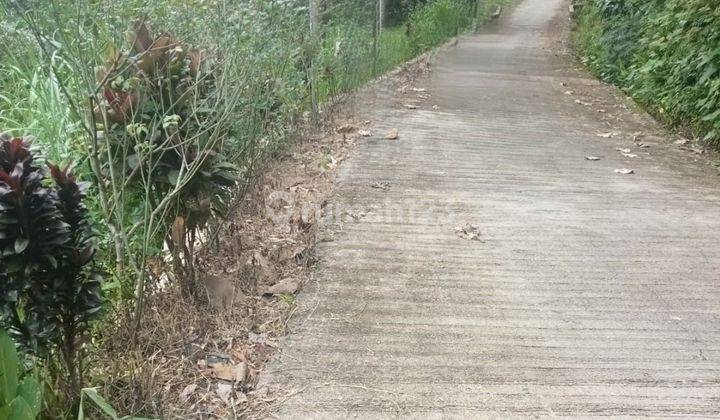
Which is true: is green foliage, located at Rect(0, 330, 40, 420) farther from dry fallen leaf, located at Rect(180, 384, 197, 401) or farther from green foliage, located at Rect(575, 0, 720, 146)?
green foliage, located at Rect(575, 0, 720, 146)

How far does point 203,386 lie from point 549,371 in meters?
1.51

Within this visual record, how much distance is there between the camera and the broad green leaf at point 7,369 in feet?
7.15

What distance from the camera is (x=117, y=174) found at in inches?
127

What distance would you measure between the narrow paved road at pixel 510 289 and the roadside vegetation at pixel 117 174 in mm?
657

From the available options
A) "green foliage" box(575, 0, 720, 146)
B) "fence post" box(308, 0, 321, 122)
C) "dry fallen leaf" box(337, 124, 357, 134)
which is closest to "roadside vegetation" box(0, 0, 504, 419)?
"fence post" box(308, 0, 321, 122)

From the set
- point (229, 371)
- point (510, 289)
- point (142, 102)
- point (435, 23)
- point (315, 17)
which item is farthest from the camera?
point (435, 23)

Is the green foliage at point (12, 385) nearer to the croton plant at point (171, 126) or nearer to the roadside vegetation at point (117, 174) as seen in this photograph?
the roadside vegetation at point (117, 174)

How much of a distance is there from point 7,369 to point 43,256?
38 cm

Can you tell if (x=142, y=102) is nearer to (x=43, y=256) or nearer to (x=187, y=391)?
(x=43, y=256)

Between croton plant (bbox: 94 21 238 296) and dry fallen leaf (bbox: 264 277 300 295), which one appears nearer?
croton plant (bbox: 94 21 238 296)

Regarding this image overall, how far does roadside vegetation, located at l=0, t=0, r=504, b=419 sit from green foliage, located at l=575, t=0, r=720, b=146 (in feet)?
14.3

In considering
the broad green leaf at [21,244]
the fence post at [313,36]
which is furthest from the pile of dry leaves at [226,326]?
the fence post at [313,36]

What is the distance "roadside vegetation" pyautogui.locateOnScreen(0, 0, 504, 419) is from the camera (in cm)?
235

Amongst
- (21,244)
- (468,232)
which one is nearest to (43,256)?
(21,244)
